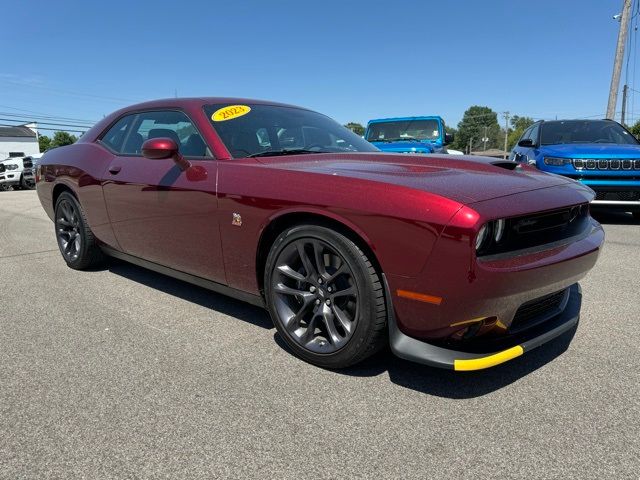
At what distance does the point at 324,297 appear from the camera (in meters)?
2.44

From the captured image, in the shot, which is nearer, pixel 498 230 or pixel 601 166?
pixel 498 230

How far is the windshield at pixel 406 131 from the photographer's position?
10.4m

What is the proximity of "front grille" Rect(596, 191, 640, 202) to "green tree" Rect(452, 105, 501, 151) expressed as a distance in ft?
414

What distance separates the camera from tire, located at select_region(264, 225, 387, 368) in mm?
2213

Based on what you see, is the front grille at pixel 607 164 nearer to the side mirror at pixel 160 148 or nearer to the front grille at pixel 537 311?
the front grille at pixel 537 311

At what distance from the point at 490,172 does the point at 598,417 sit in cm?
126

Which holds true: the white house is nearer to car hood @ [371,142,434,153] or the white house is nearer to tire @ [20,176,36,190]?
tire @ [20,176,36,190]

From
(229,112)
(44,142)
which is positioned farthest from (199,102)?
(44,142)

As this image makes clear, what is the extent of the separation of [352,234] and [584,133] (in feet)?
22.6

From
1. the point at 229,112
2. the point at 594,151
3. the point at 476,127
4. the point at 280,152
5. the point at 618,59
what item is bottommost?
the point at 476,127

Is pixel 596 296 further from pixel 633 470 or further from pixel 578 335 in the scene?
pixel 633 470

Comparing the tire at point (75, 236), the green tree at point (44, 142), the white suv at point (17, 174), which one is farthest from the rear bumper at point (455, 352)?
the green tree at point (44, 142)

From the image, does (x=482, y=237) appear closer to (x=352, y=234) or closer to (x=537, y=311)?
(x=352, y=234)

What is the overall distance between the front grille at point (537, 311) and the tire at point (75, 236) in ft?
11.5
